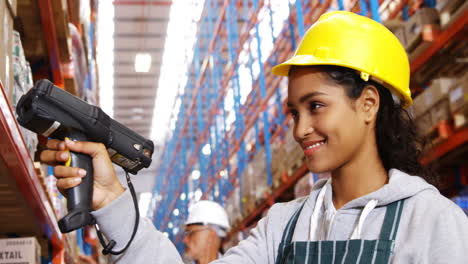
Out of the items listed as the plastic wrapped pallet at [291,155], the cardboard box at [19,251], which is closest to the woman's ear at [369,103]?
the cardboard box at [19,251]

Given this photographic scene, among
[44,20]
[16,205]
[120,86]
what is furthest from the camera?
[120,86]

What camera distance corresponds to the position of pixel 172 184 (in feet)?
70.5

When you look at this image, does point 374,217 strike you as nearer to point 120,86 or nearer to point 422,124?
point 422,124

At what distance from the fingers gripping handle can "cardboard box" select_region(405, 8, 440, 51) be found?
379 centimetres

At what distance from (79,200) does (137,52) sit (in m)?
19.5

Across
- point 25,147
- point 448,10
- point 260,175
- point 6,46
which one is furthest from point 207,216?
point 260,175

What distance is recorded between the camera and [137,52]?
67.4 feet

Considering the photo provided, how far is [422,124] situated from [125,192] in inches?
149

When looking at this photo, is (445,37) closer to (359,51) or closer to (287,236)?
(359,51)

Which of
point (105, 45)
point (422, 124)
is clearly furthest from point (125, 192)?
point (105, 45)

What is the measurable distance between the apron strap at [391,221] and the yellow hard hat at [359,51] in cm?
35

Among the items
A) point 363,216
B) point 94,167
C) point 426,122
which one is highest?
point 94,167

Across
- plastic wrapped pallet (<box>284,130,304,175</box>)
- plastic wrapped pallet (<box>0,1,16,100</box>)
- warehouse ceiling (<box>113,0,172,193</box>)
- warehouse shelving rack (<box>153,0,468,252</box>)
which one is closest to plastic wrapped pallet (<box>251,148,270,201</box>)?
warehouse shelving rack (<box>153,0,468,252</box>)

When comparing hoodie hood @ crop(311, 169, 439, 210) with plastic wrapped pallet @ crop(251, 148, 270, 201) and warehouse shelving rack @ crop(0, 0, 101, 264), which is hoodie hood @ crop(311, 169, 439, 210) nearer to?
warehouse shelving rack @ crop(0, 0, 101, 264)
